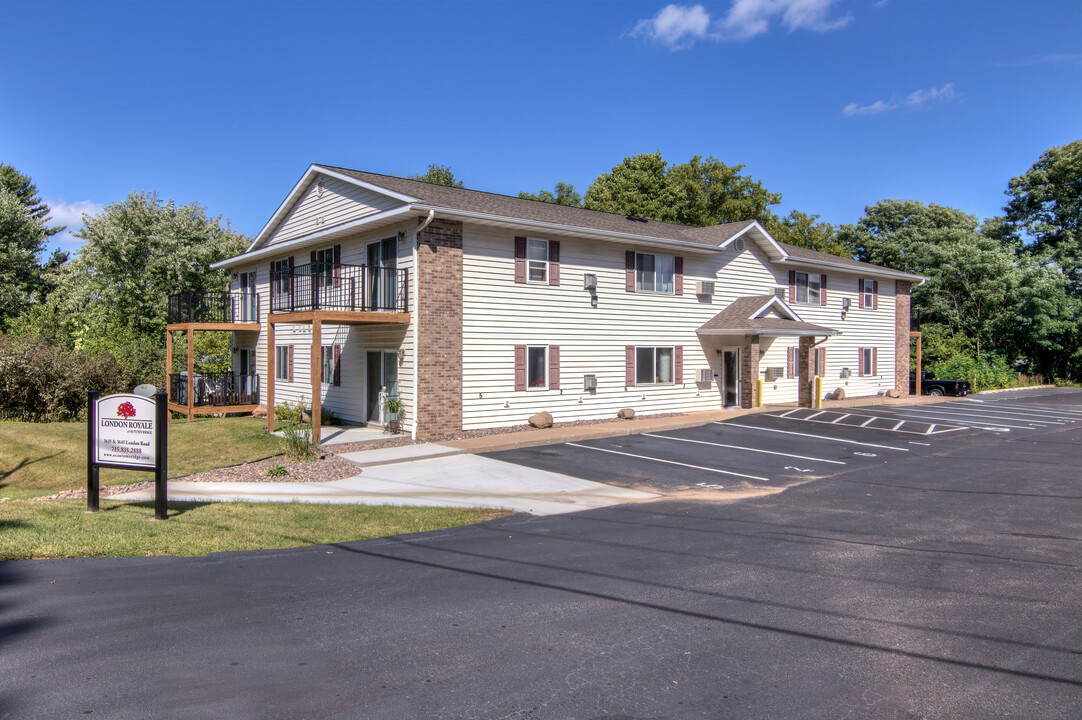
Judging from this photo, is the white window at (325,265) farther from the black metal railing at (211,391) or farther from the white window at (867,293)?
the white window at (867,293)

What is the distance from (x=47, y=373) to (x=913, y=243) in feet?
155

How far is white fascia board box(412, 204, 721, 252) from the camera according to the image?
702 inches

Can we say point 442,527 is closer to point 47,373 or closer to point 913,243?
point 47,373

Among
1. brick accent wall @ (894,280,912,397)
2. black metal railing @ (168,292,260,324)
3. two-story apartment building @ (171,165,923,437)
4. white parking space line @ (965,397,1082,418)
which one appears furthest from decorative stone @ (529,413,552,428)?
brick accent wall @ (894,280,912,397)

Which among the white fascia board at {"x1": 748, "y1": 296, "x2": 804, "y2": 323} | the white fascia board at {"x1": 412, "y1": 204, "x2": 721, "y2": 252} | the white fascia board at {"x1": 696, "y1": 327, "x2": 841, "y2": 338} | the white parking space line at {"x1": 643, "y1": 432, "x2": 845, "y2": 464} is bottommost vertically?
the white parking space line at {"x1": 643, "y1": 432, "x2": 845, "y2": 464}

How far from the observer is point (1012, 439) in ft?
62.9

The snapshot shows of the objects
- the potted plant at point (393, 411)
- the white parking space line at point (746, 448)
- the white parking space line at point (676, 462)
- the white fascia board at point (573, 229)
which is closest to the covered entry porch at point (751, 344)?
the white fascia board at point (573, 229)

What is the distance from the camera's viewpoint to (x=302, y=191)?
24.2 m

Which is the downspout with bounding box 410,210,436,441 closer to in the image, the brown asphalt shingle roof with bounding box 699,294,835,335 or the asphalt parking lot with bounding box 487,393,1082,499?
the asphalt parking lot with bounding box 487,393,1082,499

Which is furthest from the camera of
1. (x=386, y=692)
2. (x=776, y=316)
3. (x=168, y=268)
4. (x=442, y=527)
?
(x=168, y=268)

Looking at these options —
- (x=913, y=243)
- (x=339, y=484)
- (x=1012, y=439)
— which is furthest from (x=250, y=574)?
(x=913, y=243)

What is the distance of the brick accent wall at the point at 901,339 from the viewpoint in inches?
1328

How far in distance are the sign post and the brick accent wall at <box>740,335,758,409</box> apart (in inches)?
777

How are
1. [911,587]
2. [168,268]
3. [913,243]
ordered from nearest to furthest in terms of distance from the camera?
[911,587] → [168,268] → [913,243]
